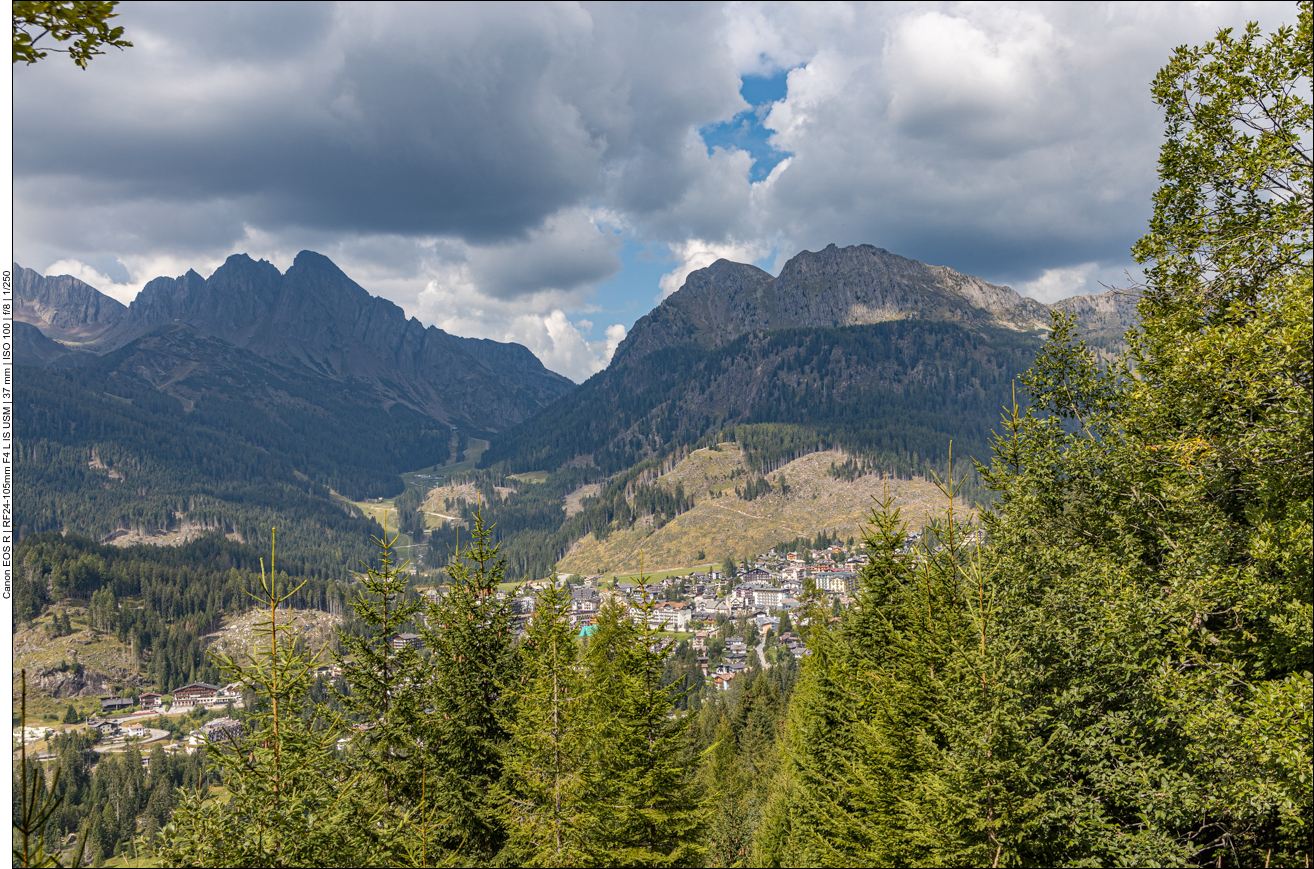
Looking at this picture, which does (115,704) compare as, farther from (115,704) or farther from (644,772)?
(644,772)

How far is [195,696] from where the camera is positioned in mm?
195000

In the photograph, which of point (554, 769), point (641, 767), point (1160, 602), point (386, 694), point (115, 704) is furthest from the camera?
point (115, 704)

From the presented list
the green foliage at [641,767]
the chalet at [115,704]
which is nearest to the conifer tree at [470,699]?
the green foliage at [641,767]

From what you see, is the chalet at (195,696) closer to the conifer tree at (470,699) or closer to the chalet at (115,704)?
the chalet at (115,704)

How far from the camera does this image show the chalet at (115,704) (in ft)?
615

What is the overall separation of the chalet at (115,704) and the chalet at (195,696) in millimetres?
11756

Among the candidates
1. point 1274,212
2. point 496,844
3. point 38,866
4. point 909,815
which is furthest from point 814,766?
point 38,866

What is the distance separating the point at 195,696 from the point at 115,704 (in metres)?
20.4

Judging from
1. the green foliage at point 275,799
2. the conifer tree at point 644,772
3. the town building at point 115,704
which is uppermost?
the green foliage at point 275,799

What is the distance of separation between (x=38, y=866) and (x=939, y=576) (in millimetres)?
23661

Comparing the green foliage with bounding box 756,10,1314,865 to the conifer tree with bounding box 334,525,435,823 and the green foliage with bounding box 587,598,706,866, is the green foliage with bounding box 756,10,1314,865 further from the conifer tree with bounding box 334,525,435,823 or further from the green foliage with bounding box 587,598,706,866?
the conifer tree with bounding box 334,525,435,823

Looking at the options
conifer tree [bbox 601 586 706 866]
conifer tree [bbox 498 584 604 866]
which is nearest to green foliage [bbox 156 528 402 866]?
conifer tree [bbox 498 584 604 866]

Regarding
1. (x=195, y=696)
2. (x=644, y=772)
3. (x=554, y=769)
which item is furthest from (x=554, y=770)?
(x=195, y=696)

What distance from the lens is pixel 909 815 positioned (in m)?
19.8
